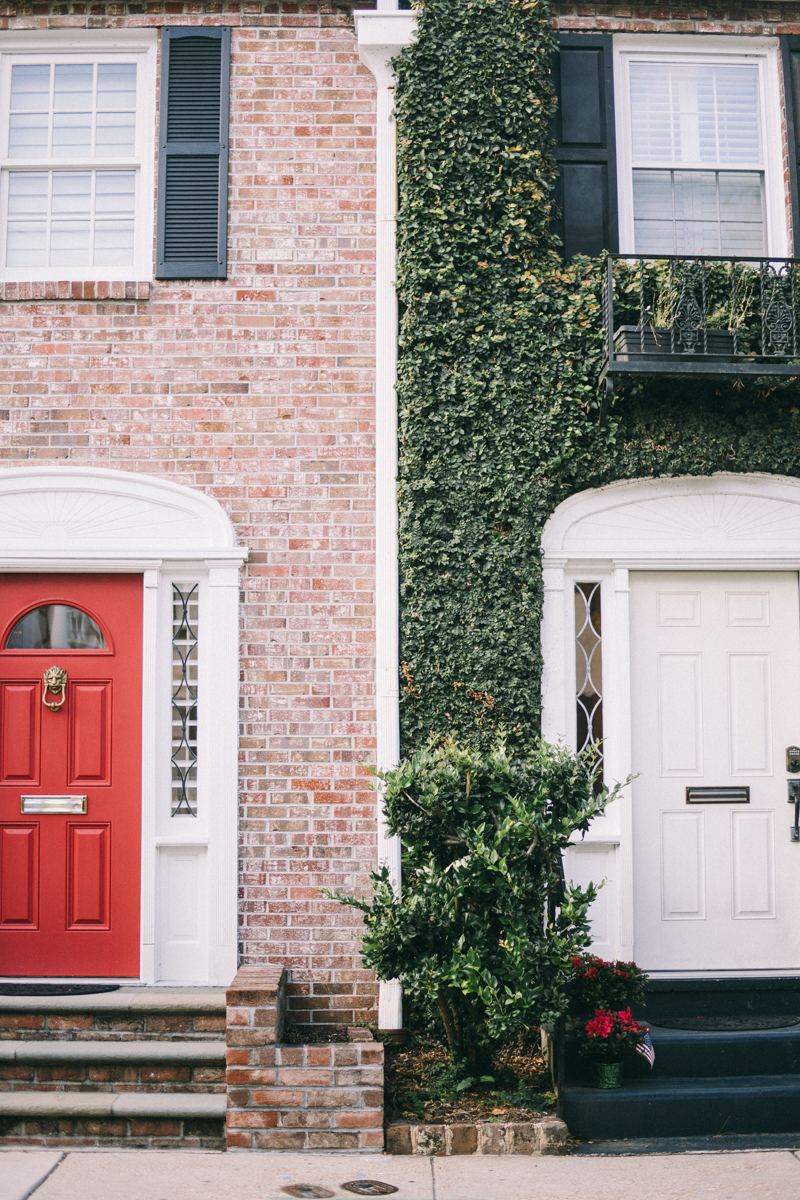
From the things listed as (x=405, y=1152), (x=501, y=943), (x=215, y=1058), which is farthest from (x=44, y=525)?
(x=405, y=1152)

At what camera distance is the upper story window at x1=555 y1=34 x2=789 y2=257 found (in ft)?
19.2

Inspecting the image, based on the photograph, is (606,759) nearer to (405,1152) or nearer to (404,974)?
(404,974)

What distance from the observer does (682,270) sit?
17.3 feet

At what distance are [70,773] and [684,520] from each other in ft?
12.2

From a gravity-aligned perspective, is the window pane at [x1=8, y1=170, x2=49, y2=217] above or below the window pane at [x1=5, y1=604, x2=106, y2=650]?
above

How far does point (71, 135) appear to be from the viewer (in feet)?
18.7

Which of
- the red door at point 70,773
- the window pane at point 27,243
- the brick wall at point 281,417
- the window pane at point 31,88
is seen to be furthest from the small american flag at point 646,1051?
the window pane at point 31,88

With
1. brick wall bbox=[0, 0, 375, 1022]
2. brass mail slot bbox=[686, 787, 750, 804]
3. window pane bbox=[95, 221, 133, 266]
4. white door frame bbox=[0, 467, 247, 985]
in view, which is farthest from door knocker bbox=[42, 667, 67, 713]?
brass mail slot bbox=[686, 787, 750, 804]

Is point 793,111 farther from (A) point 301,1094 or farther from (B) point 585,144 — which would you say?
(A) point 301,1094

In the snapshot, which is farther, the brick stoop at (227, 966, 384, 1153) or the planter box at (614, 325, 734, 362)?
the planter box at (614, 325, 734, 362)

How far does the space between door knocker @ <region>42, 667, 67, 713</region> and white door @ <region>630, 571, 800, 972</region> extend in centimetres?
319

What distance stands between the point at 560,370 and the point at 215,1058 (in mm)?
3937

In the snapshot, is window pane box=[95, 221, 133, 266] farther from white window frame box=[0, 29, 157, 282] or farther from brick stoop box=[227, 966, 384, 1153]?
brick stoop box=[227, 966, 384, 1153]

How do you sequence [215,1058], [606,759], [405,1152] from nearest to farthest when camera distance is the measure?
[405,1152] < [215,1058] < [606,759]
